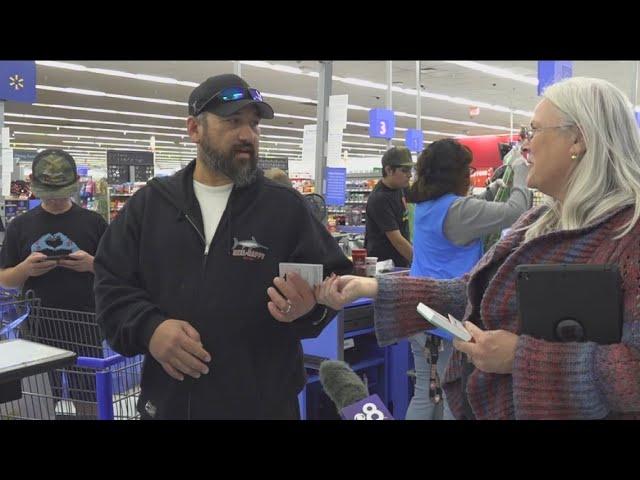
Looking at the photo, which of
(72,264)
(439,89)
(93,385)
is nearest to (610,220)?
(93,385)

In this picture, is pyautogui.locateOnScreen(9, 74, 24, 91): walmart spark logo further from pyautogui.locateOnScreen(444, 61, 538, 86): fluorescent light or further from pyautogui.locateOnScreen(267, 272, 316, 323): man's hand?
pyautogui.locateOnScreen(444, 61, 538, 86): fluorescent light

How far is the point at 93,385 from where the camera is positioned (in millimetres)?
2330

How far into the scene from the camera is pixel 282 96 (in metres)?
17.0

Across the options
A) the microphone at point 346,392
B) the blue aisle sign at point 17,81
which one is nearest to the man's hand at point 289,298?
the microphone at point 346,392

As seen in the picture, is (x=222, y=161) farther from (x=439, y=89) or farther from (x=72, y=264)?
(x=439, y=89)

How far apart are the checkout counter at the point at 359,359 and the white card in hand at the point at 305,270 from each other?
5.48ft

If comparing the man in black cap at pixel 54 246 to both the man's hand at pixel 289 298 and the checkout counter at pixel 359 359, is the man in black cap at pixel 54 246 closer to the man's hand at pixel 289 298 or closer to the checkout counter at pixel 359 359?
the checkout counter at pixel 359 359

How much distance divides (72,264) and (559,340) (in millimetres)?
2275

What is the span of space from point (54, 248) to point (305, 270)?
1768 mm

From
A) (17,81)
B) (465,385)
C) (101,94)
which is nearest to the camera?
(465,385)

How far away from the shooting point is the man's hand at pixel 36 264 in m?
2.75

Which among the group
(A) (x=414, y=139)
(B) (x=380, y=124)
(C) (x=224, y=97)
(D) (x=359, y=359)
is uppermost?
(A) (x=414, y=139)

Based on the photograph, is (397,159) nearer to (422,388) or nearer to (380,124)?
(422,388)

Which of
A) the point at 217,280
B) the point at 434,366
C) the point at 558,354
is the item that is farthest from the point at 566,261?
the point at 434,366
